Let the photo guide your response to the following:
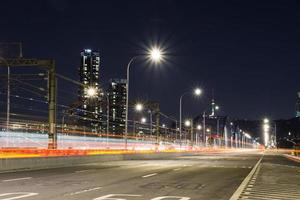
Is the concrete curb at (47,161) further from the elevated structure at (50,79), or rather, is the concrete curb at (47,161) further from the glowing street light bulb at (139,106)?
the glowing street light bulb at (139,106)

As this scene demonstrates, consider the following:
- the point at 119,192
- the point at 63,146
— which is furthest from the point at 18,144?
the point at 119,192

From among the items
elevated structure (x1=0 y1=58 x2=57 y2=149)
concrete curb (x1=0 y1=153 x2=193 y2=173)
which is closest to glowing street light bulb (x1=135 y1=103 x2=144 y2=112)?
concrete curb (x1=0 y1=153 x2=193 y2=173)

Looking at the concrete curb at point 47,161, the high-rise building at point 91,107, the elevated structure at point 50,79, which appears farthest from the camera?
the high-rise building at point 91,107

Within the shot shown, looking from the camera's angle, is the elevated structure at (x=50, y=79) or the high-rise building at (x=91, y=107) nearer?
the elevated structure at (x=50, y=79)

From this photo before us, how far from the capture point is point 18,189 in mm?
15898

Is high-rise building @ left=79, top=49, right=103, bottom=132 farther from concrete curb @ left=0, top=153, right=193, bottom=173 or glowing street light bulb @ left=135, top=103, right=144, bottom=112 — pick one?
concrete curb @ left=0, top=153, right=193, bottom=173

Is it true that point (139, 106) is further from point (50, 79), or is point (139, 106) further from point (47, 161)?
point (47, 161)

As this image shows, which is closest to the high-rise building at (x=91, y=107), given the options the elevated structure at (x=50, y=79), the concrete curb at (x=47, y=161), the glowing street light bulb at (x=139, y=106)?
the glowing street light bulb at (x=139, y=106)

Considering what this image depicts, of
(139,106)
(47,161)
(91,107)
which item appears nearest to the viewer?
(47,161)

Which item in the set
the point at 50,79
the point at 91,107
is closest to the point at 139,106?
the point at 91,107

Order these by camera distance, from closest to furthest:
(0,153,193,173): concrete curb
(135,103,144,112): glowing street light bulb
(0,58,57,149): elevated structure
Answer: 1. (0,153,193,173): concrete curb
2. (0,58,57,149): elevated structure
3. (135,103,144,112): glowing street light bulb

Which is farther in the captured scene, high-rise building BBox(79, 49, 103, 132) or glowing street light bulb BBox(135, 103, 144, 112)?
glowing street light bulb BBox(135, 103, 144, 112)

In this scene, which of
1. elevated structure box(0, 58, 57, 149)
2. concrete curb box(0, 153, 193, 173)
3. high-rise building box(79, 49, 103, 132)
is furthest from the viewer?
high-rise building box(79, 49, 103, 132)

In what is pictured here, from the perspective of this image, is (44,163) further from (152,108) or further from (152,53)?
(152,108)
